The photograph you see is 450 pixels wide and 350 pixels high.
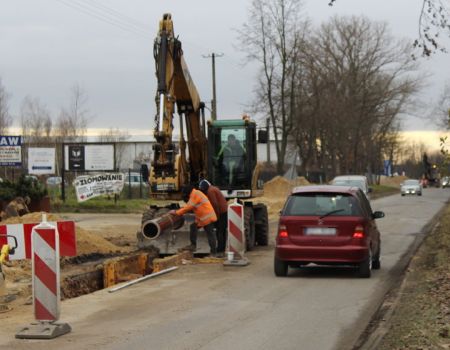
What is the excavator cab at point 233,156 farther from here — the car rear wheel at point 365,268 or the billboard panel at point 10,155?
the billboard panel at point 10,155

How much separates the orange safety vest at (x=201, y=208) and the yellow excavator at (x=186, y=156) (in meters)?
0.61

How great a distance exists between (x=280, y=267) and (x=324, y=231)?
1.13 meters

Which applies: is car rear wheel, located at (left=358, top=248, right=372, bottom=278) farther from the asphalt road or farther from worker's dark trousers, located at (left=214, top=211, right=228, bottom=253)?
worker's dark trousers, located at (left=214, top=211, right=228, bottom=253)

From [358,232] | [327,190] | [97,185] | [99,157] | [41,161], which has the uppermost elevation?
[99,157]

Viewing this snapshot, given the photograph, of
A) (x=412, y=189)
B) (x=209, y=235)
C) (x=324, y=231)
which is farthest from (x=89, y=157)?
(x=412, y=189)

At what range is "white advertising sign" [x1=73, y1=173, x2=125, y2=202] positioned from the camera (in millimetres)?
37250

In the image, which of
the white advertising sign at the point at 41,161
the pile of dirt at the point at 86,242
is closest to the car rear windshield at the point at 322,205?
the pile of dirt at the point at 86,242

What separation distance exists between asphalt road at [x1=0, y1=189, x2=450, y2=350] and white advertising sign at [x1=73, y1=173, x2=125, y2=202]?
23.1m

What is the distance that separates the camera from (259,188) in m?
20.4

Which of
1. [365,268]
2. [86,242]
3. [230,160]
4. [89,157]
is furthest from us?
[89,157]

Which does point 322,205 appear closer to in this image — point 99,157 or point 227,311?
point 227,311

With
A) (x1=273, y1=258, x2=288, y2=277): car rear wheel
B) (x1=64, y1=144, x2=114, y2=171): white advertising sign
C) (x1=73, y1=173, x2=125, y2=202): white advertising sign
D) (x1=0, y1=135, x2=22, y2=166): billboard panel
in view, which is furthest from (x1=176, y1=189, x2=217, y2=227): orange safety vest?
(x1=64, y1=144, x2=114, y2=171): white advertising sign

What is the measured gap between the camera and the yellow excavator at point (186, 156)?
53.0ft

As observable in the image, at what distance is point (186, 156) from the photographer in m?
19.3
